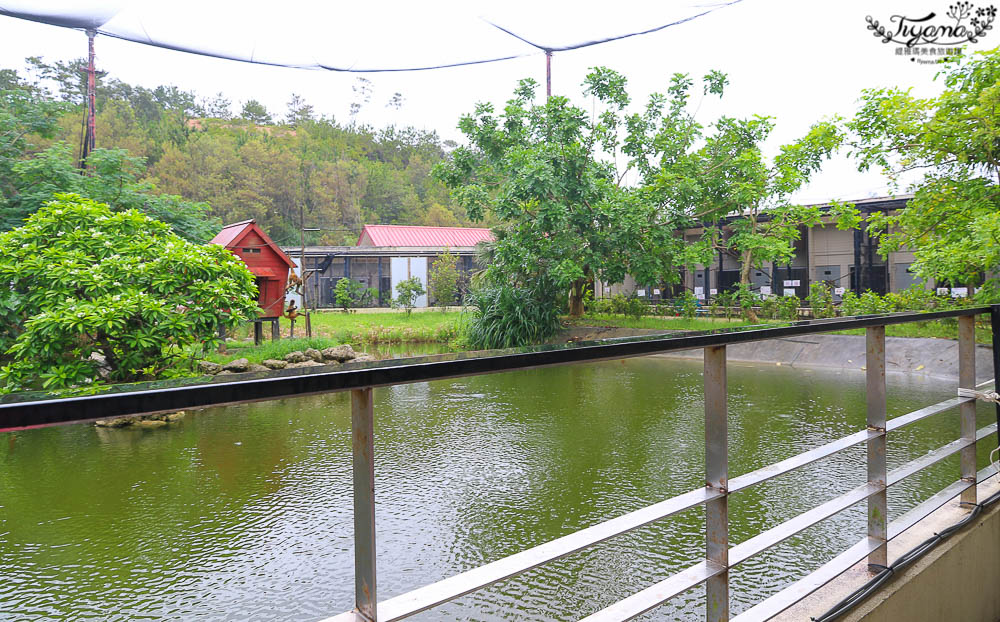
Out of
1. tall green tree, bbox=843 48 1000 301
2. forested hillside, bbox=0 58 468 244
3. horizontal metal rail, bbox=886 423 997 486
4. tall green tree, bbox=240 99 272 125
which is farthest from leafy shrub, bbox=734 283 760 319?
tall green tree, bbox=240 99 272 125

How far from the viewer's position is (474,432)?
4.86m

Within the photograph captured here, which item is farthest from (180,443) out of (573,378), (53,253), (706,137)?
(706,137)

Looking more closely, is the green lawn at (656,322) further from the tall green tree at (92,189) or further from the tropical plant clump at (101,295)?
the tropical plant clump at (101,295)

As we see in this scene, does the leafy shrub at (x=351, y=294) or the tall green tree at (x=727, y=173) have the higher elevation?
the tall green tree at (x=727, y=173)

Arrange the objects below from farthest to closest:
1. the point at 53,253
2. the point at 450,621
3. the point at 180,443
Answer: the point at 53,253 < the point at 180,443 < the point at 450,621

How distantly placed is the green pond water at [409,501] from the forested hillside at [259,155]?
796cm

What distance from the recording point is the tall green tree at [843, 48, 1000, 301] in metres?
6.22

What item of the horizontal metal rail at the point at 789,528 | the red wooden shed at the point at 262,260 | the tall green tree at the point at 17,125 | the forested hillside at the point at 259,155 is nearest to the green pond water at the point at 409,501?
the horizontal metal rail at the point at 789,528

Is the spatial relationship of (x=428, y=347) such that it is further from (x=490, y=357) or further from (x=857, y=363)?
(x=490, y=357)

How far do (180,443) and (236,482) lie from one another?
129cm

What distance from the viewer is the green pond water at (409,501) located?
2359 millimetres

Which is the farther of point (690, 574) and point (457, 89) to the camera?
point (457, 89)

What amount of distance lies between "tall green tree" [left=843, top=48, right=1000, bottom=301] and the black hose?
5.22 metres

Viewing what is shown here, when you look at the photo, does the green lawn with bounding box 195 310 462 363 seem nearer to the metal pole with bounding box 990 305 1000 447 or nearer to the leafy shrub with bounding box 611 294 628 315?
the leafy shrub with bounding box 611 294 628 315
